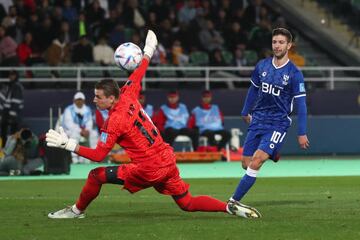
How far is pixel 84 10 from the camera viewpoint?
32.2 m

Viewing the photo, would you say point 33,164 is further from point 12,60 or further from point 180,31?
point 180,31

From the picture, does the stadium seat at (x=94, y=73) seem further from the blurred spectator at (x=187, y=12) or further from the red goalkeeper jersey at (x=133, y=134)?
the red goalkeeper jersey at (x=133, y=134)

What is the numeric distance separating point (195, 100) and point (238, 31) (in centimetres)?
358

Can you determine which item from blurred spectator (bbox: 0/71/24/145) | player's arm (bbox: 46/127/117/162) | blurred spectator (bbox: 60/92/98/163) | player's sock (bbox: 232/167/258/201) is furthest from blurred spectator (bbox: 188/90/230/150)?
player's arm (bbox: 46/127/117/162)

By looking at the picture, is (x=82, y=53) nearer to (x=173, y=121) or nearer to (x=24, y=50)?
(x=24, y=50)

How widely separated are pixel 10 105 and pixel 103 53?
11.5 feet

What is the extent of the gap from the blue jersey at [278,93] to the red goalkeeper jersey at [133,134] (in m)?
2.06

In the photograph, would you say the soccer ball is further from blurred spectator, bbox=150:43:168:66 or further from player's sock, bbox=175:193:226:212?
blurred spectator, bbox=150:43:168:66

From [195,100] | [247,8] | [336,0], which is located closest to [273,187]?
[195,100]

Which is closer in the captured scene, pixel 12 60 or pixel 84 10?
pixel 12 60

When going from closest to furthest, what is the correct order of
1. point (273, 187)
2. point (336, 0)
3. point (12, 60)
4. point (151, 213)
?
point (151, 213) → point (273, 187) → point (12, 60) → point (336, 0)

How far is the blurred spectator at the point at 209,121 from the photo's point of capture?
2877cm

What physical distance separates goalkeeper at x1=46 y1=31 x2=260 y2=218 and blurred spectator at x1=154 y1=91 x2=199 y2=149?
15.1 m

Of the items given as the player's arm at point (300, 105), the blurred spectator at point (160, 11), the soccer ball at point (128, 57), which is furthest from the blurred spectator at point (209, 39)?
the player's arm at point (300, 105)
